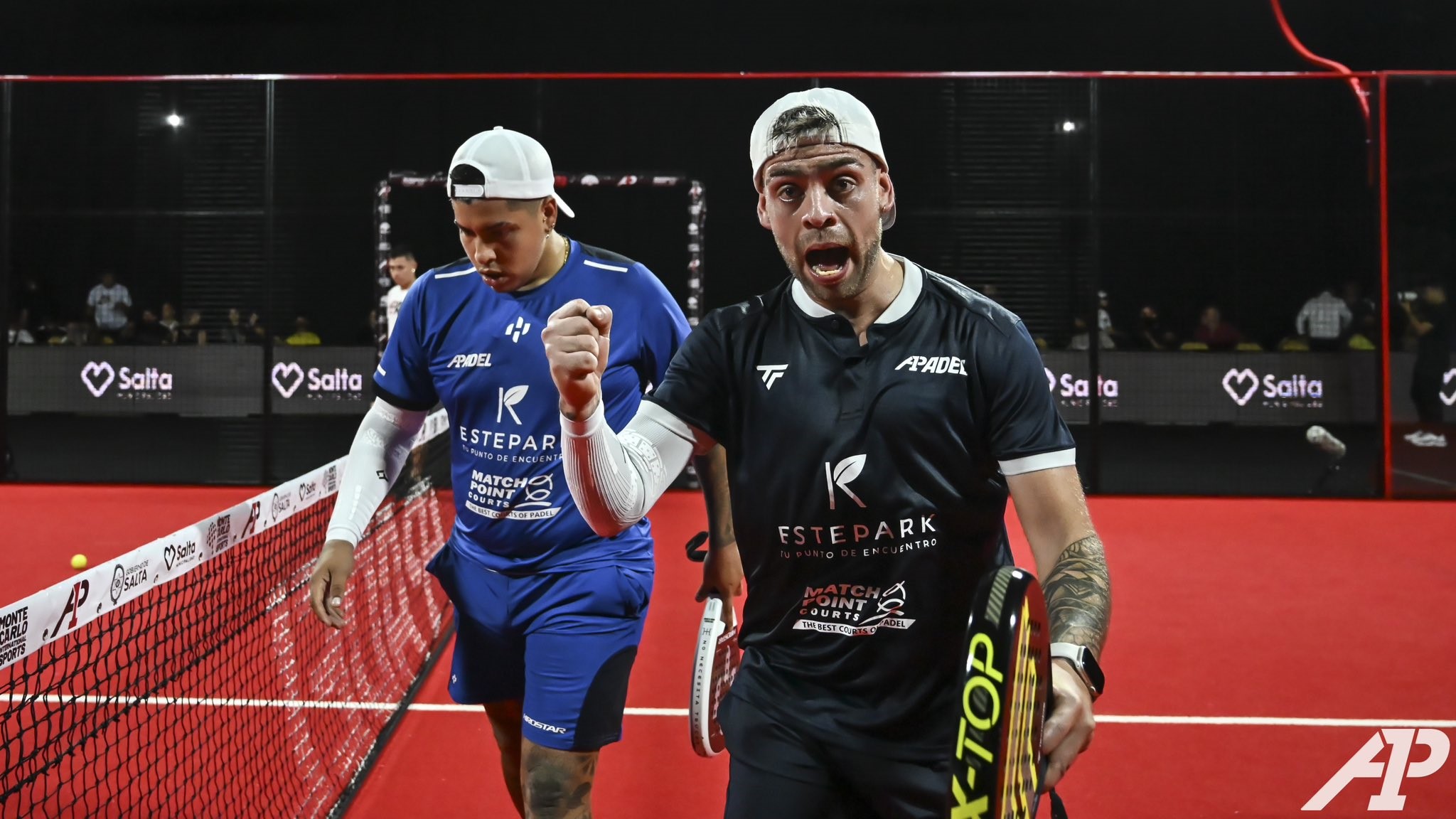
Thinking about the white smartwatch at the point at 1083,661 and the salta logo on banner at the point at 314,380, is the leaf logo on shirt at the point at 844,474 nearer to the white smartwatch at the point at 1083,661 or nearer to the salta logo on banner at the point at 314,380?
the white smartwatch at the point at 1083,661

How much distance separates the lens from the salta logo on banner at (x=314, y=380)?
10422mm

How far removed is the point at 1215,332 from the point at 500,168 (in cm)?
940

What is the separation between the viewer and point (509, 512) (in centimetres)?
303

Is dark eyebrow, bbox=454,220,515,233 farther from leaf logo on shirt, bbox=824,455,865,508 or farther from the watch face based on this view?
the watch face

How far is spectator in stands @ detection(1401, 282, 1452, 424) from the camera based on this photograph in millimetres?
9977

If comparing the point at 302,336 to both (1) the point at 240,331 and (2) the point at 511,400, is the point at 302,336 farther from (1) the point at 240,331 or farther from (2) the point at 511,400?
(2) the point at 511,400

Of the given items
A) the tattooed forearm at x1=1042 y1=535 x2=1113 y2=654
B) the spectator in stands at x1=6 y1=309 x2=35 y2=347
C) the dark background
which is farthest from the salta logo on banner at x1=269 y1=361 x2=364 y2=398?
the tattooed forearm at x1=1042 y1=535 x2=1113 y2=654

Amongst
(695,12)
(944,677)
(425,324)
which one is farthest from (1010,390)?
(695,12)

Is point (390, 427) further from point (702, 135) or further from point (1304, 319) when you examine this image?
point (702, 135)

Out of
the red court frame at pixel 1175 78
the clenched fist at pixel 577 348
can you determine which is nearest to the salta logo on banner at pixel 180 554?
the clenched fist at pixel 577 348

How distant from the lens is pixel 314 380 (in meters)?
10.5

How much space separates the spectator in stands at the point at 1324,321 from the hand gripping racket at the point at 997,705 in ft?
32.8

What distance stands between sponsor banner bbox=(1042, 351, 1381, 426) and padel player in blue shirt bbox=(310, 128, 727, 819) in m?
7.70

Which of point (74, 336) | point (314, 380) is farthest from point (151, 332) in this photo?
point (314, 380)
